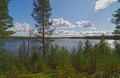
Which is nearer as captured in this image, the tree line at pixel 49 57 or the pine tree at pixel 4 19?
the tree line at pixel 49 57

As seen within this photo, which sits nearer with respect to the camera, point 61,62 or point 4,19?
point 61,62

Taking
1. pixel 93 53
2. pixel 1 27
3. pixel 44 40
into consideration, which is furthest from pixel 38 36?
pixel 93 53

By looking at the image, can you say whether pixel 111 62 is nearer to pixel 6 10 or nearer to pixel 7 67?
pixel 7 67

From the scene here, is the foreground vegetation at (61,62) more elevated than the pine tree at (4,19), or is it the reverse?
the pine tree at (4,19)

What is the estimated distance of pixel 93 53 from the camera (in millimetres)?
34094

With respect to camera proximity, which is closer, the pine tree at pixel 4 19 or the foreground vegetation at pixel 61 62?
the foreground vegetation at pixel 61 62

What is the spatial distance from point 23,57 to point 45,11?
8.53 metres

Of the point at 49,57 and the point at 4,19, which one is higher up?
the point at 4,19

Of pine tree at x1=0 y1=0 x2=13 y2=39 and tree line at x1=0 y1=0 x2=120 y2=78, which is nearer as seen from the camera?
tree line at x1=0 y1=0 x2=120 y2=78

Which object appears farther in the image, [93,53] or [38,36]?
[38,36]

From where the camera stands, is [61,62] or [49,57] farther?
[49,57]

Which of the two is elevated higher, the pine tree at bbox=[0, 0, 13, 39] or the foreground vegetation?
the pine tree at bbox=[0, 0, 13, 39]

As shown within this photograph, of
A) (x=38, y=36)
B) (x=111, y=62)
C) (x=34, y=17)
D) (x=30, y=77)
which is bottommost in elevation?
(x=30, y=77)

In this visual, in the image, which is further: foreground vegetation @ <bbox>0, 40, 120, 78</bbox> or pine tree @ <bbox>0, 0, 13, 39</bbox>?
pine tree @ <bbox>0, 0, 13, 39</bbox>
